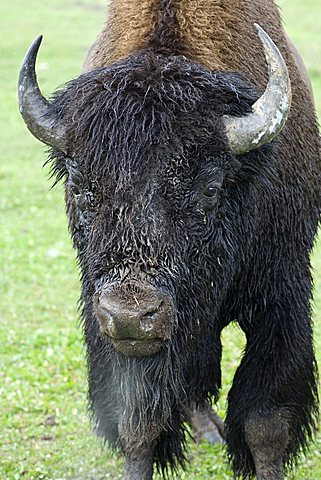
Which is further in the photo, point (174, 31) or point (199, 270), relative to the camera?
A: point (174, 31)

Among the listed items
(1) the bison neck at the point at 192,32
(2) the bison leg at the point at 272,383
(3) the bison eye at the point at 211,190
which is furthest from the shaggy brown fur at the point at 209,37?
(2) the bison leg at the point at 272,383

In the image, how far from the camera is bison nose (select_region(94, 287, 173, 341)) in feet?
12.1

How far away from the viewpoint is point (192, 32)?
14.9 ft

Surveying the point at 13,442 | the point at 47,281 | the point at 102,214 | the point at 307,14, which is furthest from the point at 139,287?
the point at 307,14

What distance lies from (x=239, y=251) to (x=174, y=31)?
3.78ft

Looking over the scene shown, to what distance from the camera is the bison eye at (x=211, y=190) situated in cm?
407

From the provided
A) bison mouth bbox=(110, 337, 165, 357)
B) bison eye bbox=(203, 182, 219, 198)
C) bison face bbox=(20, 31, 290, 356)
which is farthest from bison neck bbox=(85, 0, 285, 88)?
bison mouth bbox=(110, 337, 165, 357)

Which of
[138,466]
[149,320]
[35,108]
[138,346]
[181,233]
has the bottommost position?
[138,466]

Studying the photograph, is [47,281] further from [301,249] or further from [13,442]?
[301,249]

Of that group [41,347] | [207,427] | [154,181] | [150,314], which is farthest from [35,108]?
[41,347]

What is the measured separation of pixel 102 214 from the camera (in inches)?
157

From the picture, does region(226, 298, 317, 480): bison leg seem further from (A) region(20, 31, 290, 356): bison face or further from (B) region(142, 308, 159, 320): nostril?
(B) region(142, 308, 159, 320): nostril

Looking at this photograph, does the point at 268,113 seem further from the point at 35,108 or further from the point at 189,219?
the point at 35,108

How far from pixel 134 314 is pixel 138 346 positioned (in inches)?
9.8
